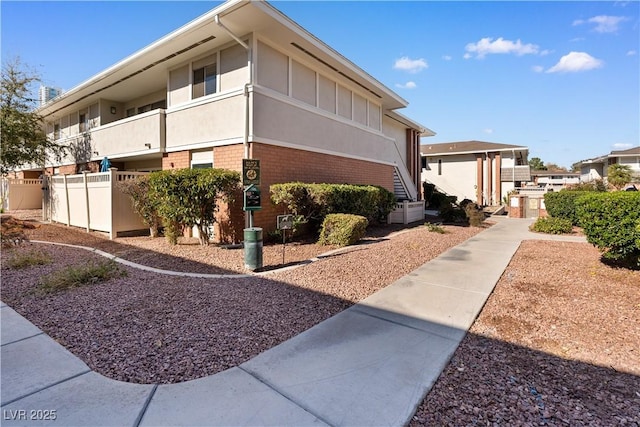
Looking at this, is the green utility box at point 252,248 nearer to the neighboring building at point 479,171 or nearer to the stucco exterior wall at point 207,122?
the stucco exterior wall at point 207,122

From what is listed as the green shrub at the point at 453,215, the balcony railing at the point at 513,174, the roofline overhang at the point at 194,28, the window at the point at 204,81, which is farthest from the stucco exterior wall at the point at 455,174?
the window at the point at 204,81

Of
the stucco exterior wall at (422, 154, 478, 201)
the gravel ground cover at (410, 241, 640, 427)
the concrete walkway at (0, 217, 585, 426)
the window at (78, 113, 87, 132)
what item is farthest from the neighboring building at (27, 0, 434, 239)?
the stucco exterior wall at (422, 154, 478, 201)

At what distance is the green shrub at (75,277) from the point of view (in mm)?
5309

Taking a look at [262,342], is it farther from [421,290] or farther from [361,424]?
[421,290]

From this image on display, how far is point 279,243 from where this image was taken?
370 inches

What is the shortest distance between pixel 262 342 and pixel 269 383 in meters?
0.79

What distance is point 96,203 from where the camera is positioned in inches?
422

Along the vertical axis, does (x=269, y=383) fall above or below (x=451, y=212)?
below

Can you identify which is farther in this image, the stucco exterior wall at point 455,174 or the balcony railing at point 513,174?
the stucco exterior wall at point 455,174

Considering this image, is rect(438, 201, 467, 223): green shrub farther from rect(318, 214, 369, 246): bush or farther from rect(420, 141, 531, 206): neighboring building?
rect(420, 141, 531, 206): neighboring building

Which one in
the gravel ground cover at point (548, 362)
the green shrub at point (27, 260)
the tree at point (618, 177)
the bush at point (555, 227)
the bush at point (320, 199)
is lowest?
the gravel ground cover at point (548, 362)

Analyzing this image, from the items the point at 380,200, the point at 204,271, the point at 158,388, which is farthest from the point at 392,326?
the point at 380,200

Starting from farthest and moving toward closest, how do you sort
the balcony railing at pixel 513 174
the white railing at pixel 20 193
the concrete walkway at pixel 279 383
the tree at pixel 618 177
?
the balcony railing at pixel 513 174, the tree at pixel 618 177, the white railing at pixel 20 193, the concrete walkway at pixel 279 383

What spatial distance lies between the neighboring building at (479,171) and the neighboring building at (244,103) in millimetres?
15740
